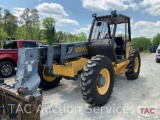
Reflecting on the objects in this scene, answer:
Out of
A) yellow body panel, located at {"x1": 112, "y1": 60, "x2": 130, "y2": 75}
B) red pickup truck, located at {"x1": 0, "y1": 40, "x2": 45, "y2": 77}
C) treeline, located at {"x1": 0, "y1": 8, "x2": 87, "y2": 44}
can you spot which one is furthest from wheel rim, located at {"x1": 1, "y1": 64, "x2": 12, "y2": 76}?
treeline, located at {"x1": 0, "y1": 8, "x2": 87, "y2": 44}

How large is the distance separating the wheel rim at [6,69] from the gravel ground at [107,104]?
3.11m

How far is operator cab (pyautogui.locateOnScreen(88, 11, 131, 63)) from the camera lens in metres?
5.48

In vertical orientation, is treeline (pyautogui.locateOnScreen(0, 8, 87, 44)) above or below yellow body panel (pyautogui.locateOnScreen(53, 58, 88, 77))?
above

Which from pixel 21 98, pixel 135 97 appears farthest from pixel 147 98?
pixel 21 98

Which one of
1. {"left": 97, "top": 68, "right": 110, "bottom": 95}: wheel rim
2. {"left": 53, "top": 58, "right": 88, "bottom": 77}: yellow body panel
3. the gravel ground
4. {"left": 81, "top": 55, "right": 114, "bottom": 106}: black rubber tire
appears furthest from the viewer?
{"left": 53, "top": 58, "right": 88, "bottom": 77}: yellow body panel

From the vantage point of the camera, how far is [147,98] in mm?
5156

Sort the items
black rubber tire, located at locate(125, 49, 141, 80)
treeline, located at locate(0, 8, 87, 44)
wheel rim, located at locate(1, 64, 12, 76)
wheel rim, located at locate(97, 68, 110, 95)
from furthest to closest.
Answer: treeline, located at locate(0, 8, 87, 44) → wheel rim, located at locate(1, 64, 12, 76) → black rubber tire, located at locate(125, 49, 141, 80) → wheel rim, located at locate(97, 68, 110, 95)

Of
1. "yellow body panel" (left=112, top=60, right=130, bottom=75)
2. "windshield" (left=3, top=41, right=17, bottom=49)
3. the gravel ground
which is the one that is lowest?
the gravel ground

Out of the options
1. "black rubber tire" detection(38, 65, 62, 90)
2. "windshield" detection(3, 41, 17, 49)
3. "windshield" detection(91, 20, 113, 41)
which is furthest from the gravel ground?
"windshield" detection(3, 41, 17, 49)

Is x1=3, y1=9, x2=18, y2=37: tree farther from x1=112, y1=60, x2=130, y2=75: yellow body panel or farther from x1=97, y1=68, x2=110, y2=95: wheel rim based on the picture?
x1=97, y1=68, x2=110, y2=95: wheel rim

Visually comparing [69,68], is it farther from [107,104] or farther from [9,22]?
[9,22]

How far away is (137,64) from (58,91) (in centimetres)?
344

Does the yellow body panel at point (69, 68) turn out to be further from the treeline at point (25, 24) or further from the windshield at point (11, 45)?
the treeline at point (25, 24)

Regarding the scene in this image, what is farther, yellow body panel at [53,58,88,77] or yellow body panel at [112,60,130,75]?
yellow body panel at [112,60,130,75]
